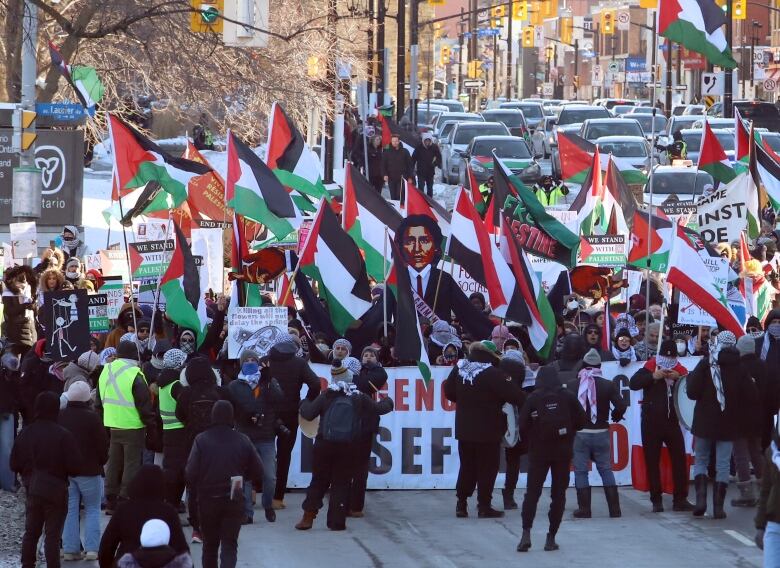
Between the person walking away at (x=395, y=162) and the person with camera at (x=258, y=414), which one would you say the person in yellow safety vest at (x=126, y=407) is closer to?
the person with camera at (x=258, y=414)

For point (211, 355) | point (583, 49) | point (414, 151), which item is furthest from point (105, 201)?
point (583, 49)

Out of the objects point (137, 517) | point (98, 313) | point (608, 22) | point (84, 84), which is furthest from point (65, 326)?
point (608, 22)

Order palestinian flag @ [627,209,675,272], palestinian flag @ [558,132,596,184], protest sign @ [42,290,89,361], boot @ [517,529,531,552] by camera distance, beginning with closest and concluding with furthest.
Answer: boot @ [517,529,531,552], protest sign @ [42,290,89,361], palestinian flag @ [627,209,675,272], palestinian flag @ [558,132,596,184]

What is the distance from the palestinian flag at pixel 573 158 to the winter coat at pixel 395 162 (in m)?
11.6

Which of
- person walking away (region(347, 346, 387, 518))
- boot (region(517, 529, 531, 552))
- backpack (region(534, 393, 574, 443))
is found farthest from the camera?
person walking away (region(347, 346, 387, 518))

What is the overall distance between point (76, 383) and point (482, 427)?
331 cm

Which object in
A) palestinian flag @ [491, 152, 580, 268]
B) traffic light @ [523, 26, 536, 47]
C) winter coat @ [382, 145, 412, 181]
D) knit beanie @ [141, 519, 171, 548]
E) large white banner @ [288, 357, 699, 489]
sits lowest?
large white banner @ [288, 357, 699, 489]

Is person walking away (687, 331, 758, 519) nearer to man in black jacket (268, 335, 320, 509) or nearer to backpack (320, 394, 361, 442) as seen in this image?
backpack (320, 394, 361, 442)

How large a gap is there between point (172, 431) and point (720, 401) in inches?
164

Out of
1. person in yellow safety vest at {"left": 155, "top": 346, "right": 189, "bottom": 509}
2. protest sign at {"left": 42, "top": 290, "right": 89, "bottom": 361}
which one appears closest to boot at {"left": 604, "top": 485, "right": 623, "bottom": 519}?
person in yellow safety vest at {"left": 155, "top": 346, "right": 189, "bottom": 509}

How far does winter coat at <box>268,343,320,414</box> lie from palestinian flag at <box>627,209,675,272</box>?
4.14 m

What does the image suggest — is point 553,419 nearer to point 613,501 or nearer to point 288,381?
point 613,501

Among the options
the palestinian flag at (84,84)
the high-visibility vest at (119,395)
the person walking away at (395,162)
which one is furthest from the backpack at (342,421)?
the person walking away at (395,162)

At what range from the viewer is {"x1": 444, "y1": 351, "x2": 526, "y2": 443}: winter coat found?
1275 centimetres
